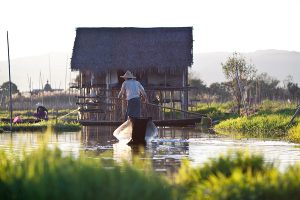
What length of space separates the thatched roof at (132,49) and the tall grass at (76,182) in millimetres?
28502

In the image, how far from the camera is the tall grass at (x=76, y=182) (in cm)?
661

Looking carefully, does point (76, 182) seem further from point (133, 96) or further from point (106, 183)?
point (133, 96)

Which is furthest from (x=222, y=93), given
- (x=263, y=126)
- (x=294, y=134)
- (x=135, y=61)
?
(x=294, y=134)

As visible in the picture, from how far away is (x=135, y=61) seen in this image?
36312 millimetres

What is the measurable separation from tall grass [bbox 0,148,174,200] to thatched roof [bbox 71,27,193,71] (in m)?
28.5

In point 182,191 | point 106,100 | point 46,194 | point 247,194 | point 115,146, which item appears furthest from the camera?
point 106,100

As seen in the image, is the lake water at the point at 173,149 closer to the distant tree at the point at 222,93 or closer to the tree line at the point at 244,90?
the tree line at the point at 244,90

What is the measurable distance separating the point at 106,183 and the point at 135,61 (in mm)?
29501

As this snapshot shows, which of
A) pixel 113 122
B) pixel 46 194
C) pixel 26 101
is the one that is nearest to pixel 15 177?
pixel 46 194

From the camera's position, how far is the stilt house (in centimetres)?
3572

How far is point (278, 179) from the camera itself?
740 centimetres

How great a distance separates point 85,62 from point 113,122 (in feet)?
19.3

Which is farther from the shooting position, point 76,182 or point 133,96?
point 133,96

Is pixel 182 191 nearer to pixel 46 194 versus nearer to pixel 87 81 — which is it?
pixel 46 194
